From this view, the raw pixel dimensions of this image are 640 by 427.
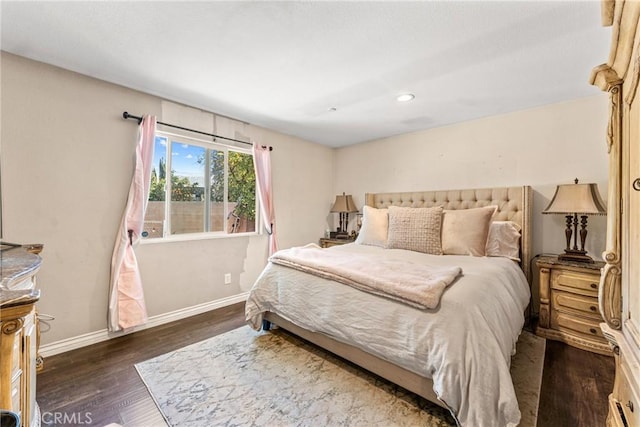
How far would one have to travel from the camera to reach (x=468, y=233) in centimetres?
264

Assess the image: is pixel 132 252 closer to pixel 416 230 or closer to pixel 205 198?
pixel 205 198

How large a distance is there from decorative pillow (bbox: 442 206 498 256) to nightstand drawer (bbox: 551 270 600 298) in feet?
1.97

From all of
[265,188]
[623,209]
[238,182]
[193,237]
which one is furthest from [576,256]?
[193,237]

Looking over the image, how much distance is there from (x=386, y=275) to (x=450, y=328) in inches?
18.9

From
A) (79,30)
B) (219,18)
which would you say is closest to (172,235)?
(79,30)

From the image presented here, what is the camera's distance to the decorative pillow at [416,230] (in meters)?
2.73

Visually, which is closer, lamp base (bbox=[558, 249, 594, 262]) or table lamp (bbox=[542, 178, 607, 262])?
table lamp (bbox=[542, 178, 607, 262])

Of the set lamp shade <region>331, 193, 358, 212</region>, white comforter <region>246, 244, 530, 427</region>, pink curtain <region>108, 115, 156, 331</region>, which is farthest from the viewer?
lamp shade <region>331, 193, 358, 212</region>

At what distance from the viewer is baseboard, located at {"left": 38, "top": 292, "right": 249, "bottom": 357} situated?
2133 millimetres

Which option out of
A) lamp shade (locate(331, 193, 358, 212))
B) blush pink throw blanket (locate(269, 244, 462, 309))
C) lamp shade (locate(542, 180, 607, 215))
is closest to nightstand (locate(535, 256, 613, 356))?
lamp shade (locate(542, 180, 607, 215))

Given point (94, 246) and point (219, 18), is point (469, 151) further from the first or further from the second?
point (94, 246)

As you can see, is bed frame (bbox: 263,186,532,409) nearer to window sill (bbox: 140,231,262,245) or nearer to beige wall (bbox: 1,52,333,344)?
window sill (bbox: 140,231,262,245)

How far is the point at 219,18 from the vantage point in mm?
1560

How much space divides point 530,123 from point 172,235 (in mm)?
4070
